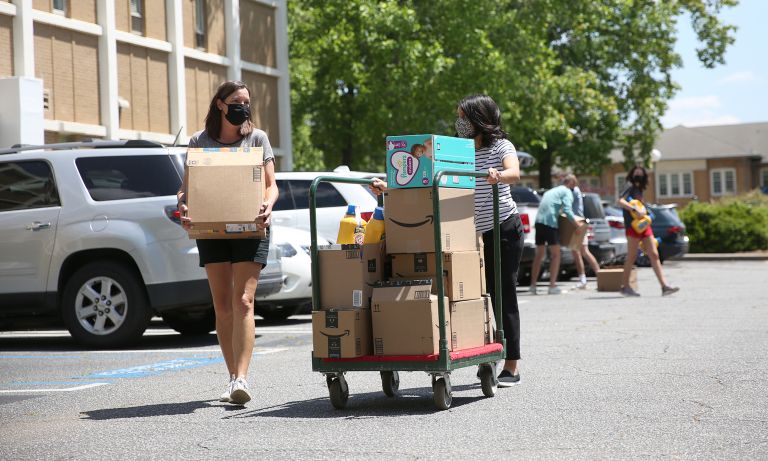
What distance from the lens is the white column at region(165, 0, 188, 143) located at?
2972cm

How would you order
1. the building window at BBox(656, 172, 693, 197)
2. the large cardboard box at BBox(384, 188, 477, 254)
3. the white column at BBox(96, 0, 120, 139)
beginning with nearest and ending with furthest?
1. the large cardboard box at BBox(384, 188, 477, 254)
2. the white column at BBox(96, 0, 120, 139)
3. the building window at BBox(656, 172, 693, 197)

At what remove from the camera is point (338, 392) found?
7.36 m

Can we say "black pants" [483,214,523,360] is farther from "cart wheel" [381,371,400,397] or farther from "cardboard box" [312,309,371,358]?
"cardboard box" [312,309,371,358]

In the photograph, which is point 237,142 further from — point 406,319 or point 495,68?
point 495,68

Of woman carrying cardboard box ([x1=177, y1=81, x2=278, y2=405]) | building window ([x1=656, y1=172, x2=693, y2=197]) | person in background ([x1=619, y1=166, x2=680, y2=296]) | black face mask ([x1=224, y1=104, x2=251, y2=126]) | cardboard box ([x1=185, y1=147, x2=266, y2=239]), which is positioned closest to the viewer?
cardboard box ([x1=185, y1=147, x2=266, y2=239])

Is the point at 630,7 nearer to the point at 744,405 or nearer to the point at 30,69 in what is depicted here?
the point at 30,69

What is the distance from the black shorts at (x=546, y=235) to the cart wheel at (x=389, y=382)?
39.4ft

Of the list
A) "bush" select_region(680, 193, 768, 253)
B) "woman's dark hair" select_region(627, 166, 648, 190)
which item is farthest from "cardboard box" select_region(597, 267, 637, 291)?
"bush" select_region(680, 193, 768, 253)

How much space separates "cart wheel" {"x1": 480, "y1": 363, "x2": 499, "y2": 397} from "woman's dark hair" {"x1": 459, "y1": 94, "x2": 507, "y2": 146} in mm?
1457

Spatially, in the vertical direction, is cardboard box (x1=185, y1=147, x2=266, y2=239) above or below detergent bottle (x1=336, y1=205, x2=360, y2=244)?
above

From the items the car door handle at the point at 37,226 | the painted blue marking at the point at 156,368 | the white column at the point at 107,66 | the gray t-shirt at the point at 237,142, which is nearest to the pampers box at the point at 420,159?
the gray t-shirt at the point at 237,142

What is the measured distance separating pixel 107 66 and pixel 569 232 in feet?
38.7

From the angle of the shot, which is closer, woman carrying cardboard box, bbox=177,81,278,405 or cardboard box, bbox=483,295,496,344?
woman carrying cardboard box, bbox=177,81,278,405

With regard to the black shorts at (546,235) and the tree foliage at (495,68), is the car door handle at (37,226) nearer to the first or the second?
the black shorts at (546,235)
